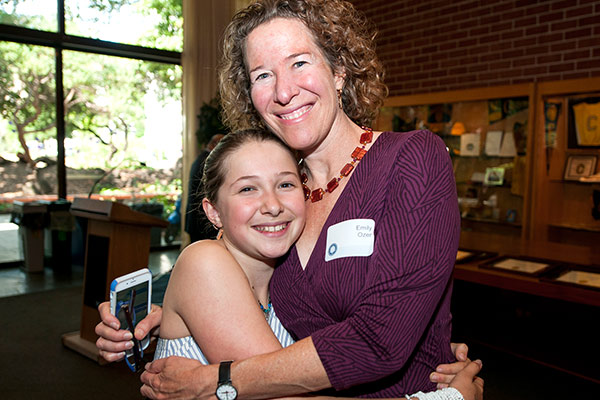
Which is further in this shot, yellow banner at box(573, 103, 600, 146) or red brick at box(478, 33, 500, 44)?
red brick at box(478, 33, 500, 44)

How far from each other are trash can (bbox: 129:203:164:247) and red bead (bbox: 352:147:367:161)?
7174 mm

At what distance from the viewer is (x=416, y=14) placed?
5629 millimetres

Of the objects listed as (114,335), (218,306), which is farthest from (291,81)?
(114,335)

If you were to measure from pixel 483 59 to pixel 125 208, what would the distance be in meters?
3.73

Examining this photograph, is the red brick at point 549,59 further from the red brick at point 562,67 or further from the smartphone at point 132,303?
the smartphone at point 132,303

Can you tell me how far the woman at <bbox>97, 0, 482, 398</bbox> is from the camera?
100cm

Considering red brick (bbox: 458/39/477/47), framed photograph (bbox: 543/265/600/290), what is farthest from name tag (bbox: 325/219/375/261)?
red brick (bbox: 458/39/477/47)

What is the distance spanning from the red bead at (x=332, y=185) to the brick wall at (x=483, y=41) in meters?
3.86

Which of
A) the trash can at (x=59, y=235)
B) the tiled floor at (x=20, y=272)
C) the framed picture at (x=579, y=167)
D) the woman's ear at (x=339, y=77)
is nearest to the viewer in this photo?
the woman's ear at (x=339, y=77)

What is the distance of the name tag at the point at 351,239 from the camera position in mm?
1114

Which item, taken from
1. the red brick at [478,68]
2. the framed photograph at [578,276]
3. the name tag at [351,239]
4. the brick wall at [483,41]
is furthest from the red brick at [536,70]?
the name tag at [351,239]

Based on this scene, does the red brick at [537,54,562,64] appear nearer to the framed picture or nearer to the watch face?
the framed picture

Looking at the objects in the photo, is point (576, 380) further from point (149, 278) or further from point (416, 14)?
point (416, 14)

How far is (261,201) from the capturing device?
4.11ft
